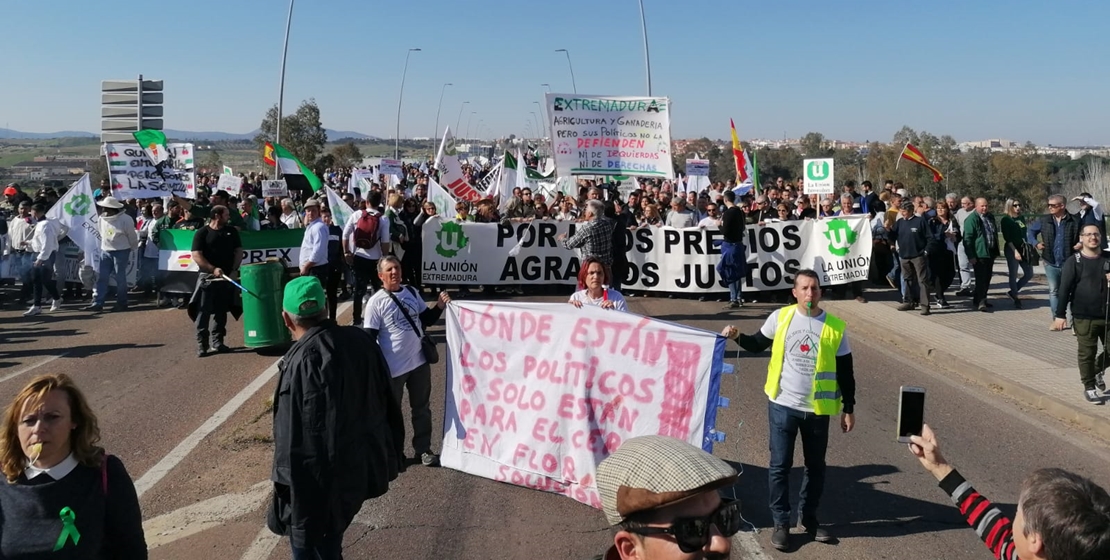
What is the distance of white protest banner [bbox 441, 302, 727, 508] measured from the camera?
5953mm

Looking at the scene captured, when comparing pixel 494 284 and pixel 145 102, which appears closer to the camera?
pixel 494 284

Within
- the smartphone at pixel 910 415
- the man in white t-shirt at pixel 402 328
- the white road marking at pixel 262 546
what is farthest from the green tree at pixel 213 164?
the smartphone at pixel 910 415

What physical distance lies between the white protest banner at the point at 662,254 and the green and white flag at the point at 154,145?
551 cm

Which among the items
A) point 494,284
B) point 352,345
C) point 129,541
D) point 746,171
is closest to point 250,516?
point 352,345

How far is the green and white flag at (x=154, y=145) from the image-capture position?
17.5m

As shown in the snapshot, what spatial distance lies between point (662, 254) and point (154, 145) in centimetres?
1010

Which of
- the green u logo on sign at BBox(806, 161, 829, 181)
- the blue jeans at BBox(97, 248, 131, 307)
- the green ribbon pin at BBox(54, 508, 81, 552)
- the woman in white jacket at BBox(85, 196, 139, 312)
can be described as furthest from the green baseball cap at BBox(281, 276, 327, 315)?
the green u logo on sign at BBox(806, 161, 829, 181)

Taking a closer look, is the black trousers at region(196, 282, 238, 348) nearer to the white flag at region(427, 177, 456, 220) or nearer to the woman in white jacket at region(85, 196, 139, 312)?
the woman in white jacket at region(85, 196, 139, 312)

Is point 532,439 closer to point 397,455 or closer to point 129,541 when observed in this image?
point 397,455

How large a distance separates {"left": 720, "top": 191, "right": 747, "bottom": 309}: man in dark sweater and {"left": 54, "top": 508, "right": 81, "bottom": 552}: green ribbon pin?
42.8 ft

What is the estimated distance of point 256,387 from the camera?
9562 mm

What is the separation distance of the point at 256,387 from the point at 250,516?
151 inches

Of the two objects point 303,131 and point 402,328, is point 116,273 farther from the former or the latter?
point 303,131

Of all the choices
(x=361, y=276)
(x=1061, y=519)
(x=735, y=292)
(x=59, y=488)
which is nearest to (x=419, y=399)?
(x=59, y=488)
